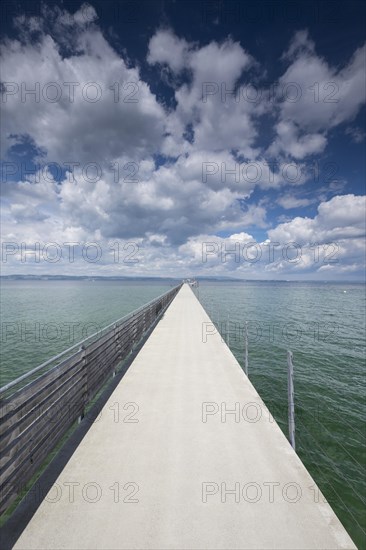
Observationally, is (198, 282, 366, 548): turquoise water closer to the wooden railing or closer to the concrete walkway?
the concrete walkway

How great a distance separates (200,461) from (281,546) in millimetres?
1405

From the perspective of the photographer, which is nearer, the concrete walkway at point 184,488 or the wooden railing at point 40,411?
the concrete walkway at point 184,488

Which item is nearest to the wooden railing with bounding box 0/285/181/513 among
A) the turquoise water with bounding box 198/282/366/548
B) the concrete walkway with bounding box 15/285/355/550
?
the concrete walkway with bounding box 15/285/355/550

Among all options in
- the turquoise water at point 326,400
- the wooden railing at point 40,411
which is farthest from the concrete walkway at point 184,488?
the turquoise water at point 326,400

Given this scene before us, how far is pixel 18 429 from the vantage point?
3.05 m

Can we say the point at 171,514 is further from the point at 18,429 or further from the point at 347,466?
the point at 347,466

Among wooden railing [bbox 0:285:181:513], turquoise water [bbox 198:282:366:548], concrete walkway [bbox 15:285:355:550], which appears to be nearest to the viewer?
concrete walkway [bbox 15:285:355:550]

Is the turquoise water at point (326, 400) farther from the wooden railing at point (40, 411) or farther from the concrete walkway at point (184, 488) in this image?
the wooden railing at point (40, 411)

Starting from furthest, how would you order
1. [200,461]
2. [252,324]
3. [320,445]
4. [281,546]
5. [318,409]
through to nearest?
[252,324] < [318,409] < [320,445] < [200,461] < [281,546]

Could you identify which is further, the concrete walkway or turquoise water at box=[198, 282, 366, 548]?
turquoise water at box=[198, 282, 366, 548]

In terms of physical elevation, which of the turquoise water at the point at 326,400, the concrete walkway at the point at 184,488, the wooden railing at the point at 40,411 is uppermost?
the wooden railing at the point at 40,411

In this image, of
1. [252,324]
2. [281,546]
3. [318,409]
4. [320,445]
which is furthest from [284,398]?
[252,324]

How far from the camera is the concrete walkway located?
2.64 metres

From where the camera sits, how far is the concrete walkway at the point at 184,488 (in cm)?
264
